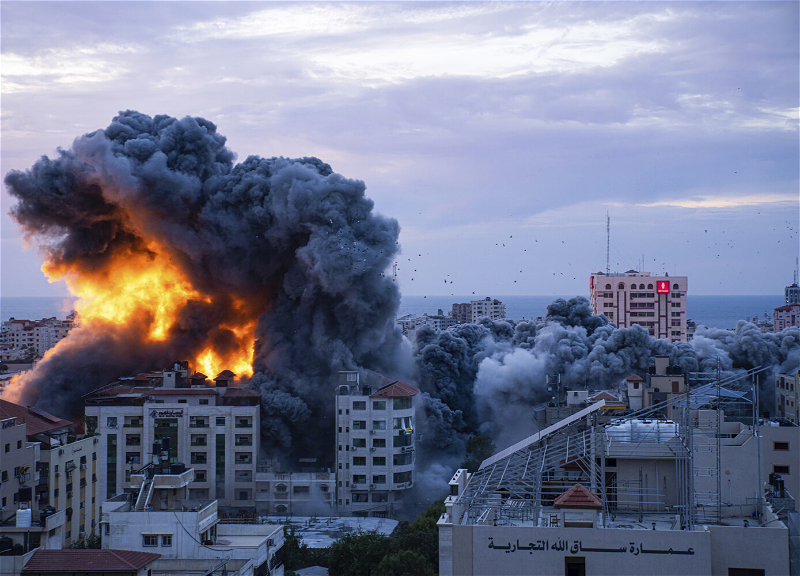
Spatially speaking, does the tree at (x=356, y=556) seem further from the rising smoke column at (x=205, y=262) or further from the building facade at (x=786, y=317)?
the building facade at (x=786, y=317)

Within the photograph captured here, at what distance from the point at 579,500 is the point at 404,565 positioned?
50.5ft

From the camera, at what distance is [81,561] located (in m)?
22.9

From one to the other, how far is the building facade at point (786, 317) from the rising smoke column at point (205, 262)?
9472 centimetres

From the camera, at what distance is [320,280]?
62.7 meters

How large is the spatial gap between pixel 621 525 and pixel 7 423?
980 inches

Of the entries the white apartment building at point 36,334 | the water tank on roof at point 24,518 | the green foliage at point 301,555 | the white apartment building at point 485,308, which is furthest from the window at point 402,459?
the white apartment building at point 485,308

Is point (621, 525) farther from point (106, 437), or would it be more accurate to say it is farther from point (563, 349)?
point (563, 349)

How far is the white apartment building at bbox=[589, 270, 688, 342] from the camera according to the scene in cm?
11494

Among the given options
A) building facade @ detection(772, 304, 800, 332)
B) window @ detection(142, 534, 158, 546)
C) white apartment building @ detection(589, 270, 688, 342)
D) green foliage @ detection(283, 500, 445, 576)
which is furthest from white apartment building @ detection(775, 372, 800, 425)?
building facade @ detection(772, 304, 800, 332)

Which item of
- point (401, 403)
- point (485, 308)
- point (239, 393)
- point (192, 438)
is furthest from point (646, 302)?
point (192, 438)

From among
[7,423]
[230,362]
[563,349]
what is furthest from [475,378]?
[7,423]

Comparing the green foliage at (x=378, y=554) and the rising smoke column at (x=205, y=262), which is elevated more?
the rising smoke column at (x=205, y=262)

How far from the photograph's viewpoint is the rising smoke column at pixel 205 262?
62.8 meters

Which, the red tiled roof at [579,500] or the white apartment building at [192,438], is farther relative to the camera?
the white apartment building at [192,438]
